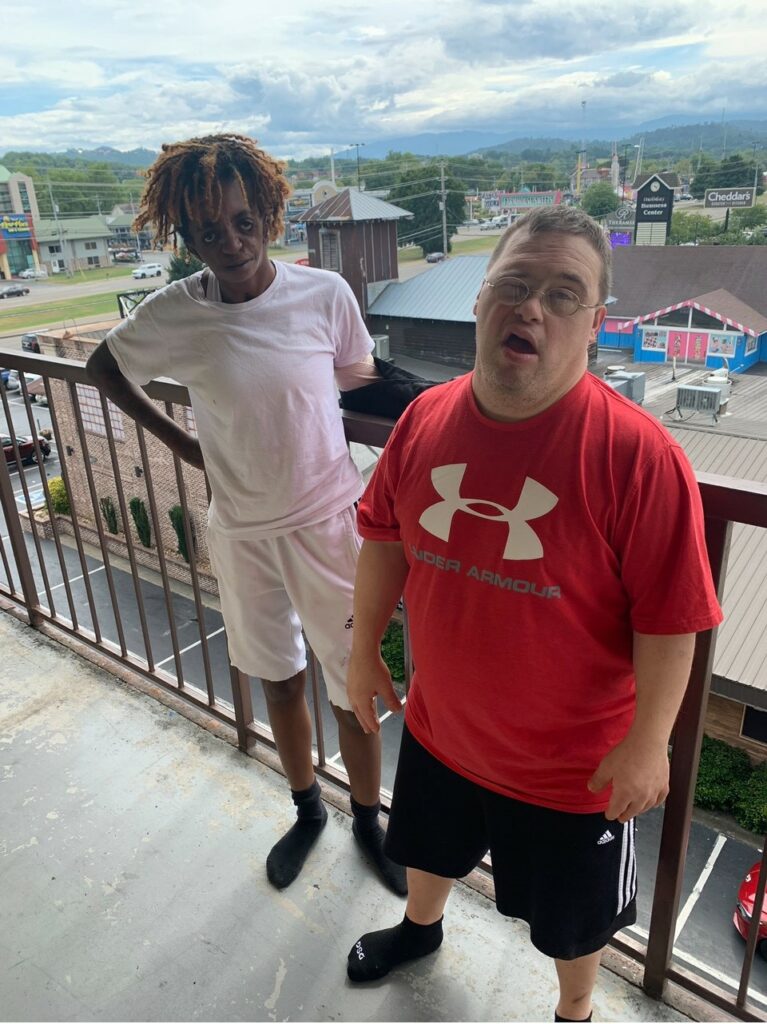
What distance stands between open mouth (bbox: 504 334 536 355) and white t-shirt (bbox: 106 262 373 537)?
52cm

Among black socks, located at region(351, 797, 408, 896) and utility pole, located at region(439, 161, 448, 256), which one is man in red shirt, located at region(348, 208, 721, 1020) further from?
utility pole, located at region(439, 161, 448, 256)

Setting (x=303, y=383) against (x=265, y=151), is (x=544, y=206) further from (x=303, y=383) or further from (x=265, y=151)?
(x=265, y=151)

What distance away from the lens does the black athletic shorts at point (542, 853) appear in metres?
0.99

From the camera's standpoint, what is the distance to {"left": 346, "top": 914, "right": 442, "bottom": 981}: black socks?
1.37m

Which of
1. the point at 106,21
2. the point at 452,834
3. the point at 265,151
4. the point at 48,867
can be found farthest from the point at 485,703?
the point at 106,21

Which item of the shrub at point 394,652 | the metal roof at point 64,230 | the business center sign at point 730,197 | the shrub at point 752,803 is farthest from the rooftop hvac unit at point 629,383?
the shrub at point 394,652

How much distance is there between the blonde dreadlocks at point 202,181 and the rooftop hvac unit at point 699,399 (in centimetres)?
298

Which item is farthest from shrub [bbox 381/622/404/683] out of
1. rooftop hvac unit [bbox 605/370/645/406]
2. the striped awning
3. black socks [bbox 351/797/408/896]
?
black socks [bbox 351/797/408/896]

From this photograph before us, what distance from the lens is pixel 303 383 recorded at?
129 cm

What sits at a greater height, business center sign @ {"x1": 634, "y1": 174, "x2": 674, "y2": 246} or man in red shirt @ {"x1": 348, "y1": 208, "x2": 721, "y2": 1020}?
business center sign @ {"x1": 634, "y1": 174, "x2": 674, "y2": 246}

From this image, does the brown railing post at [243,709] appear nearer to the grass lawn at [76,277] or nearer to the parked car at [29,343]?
the parked car at [29,343]

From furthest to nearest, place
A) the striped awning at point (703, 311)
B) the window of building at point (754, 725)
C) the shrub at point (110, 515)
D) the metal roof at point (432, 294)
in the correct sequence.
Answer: the shrub at point (110, 515)
the window of building at point (754, 725)
the striped awning at point (703, 311)
the metal roof at point (432, 294)

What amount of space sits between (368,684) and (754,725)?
25.8ft

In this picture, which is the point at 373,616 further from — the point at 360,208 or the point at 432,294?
the point at 432,294
